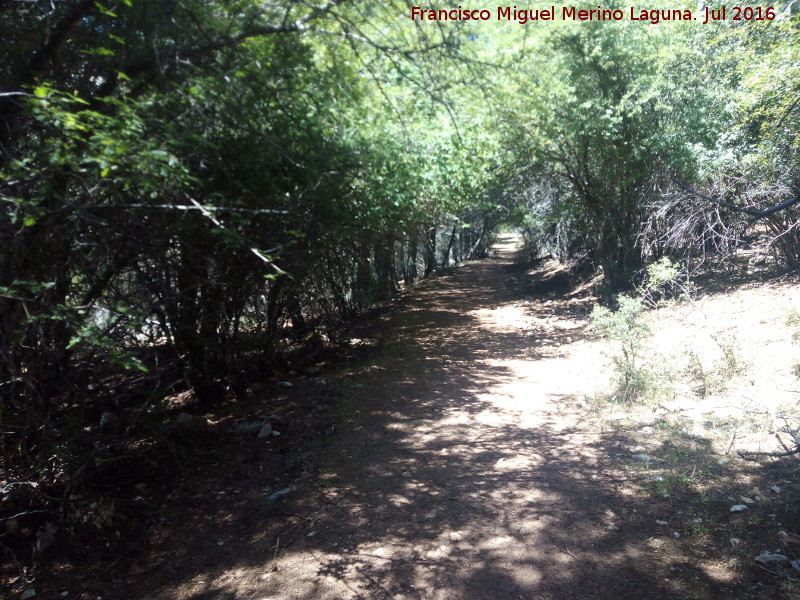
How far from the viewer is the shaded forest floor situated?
10.8ft

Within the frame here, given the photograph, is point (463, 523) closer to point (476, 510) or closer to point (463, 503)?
point (476, 510)

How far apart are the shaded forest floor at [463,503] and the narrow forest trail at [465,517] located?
0.05 ft

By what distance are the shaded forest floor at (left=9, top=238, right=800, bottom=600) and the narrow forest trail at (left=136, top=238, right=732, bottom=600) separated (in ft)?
0.05

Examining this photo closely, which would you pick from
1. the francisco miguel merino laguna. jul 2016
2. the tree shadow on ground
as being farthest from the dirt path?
the francisco miguel merino laguna. jul 2016

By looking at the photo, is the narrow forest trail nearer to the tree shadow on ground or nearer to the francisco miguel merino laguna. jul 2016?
the tree shadow on ground

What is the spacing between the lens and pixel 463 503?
427 centimetres

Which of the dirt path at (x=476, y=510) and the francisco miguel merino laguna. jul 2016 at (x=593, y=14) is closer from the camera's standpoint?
the dirt path at (x=476, y=510)

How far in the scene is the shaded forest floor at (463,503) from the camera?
3.30 meters

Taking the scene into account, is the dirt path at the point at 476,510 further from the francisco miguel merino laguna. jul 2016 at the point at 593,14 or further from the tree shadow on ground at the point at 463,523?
the francisco miguel merino laguna. jul 2016 at the point at 593,14

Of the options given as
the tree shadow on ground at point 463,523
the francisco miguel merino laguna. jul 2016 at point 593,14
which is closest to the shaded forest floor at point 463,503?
the tree shadow on ground at point 463,523

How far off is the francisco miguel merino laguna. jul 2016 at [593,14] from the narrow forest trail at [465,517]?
423 cm

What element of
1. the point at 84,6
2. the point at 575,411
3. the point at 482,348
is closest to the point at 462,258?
the point at 482,348

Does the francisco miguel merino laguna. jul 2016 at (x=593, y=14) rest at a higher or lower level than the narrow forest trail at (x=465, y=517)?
higher

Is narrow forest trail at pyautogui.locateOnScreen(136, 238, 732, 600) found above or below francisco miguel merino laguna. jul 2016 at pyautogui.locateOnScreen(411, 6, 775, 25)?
below
